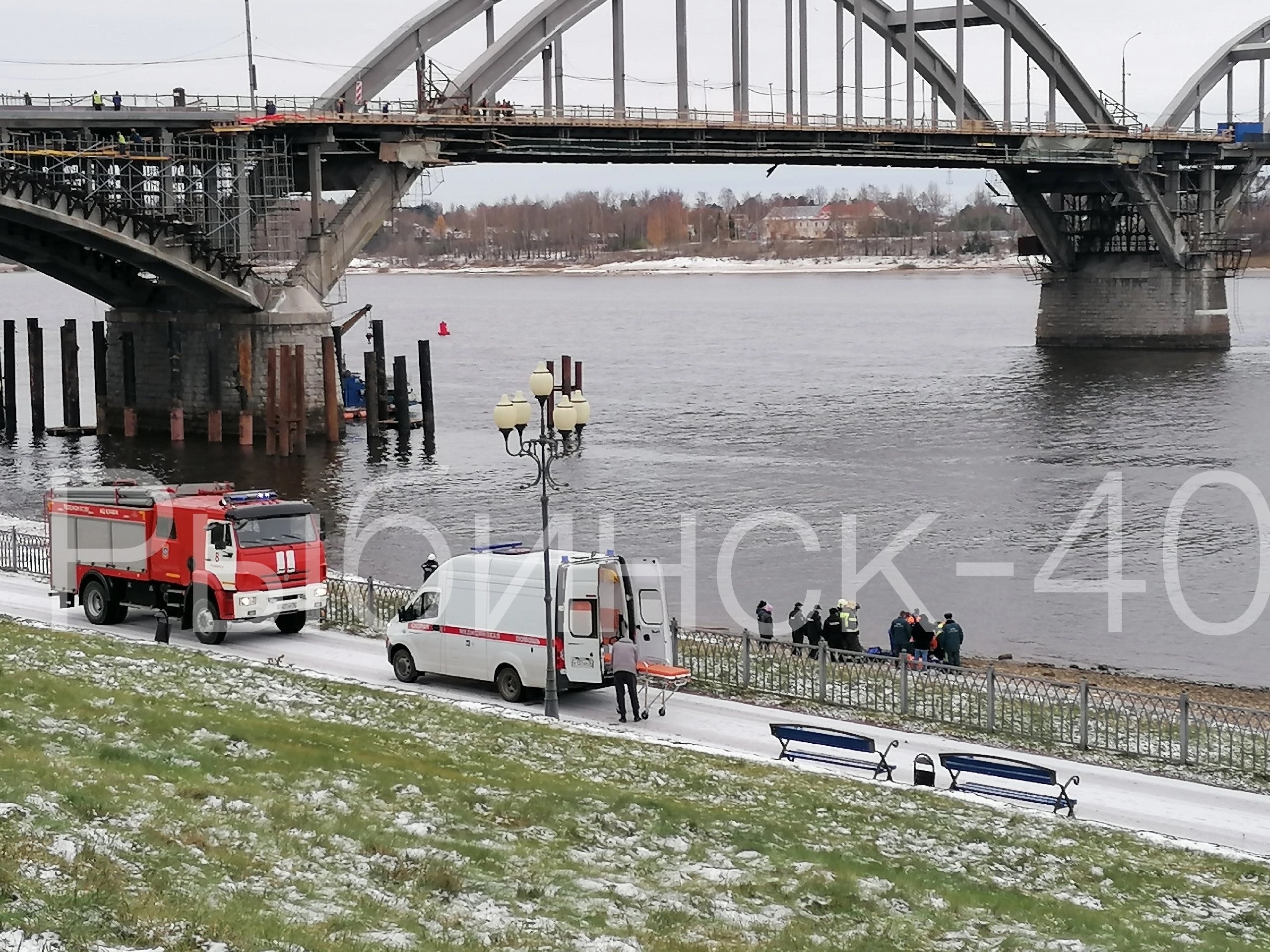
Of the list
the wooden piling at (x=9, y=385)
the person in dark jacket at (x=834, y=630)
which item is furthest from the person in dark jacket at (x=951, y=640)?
the wooden piling at (x=9, y=385)

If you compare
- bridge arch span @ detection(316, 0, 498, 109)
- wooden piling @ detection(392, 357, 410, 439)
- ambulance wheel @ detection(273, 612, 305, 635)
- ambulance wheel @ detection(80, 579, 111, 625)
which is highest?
bridge arch span @ detection(316, 0, 498, 109)

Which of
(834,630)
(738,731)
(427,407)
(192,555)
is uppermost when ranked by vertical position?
(427,407)

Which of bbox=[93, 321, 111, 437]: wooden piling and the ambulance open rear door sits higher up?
bbox=[93, 321, 111, 437]: wooden piling

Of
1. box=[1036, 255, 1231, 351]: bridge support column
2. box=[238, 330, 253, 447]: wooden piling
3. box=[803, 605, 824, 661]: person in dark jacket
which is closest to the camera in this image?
box=[803, 605, 824, 661]: person in dark jacket

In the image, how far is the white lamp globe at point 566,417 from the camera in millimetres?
22797

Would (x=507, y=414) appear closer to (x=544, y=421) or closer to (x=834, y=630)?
(x=544, y=421)

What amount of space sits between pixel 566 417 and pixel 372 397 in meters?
47.8

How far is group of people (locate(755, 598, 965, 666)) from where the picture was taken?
27.8 meters

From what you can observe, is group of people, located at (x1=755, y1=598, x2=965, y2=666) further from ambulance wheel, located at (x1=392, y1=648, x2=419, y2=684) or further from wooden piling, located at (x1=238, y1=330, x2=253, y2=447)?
wooden piling, located at (x1=238, y1=330, x2=253, y2=447)

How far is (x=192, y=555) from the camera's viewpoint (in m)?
27.5

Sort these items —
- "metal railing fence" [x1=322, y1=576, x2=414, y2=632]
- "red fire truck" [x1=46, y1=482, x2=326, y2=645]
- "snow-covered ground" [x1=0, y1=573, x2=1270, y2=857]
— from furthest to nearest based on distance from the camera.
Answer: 1. "metal railing fence" [x1=322, y1=576, x2=414, y2=632]
2. "red fire truck" [x1=46, y1=482, x2=326, y2=645]
3. "snow-covered ground" [x1=0, y1=573, x2=1270, y2=857]

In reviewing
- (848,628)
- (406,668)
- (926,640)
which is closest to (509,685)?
(406,668)

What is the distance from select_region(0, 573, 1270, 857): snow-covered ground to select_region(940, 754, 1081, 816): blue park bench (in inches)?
13.9

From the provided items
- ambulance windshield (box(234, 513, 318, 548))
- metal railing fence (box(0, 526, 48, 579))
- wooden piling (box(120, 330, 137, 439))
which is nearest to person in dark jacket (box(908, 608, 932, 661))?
ambulance windshield (box(234, 513, 318, 548))
